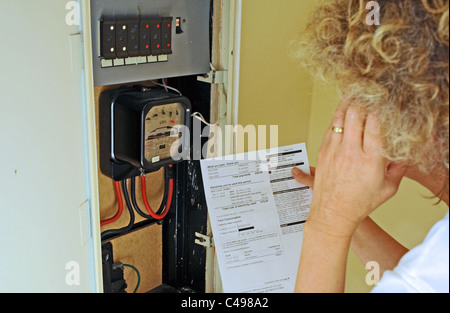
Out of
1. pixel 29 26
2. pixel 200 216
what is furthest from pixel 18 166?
pixel 200 216

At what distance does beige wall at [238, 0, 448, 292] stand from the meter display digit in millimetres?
207

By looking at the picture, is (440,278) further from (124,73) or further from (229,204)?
(124,73)

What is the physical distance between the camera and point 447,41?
0.72 meters

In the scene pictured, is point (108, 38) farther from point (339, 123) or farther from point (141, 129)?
point (339, 123)

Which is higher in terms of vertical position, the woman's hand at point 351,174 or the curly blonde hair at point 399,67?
the curly blonde hair at point 399,67

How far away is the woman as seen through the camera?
2.44 feet

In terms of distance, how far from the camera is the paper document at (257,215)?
4.30 feet

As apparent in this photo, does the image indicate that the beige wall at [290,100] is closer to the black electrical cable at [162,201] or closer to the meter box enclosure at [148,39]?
the meter box enclosure at [148,39]

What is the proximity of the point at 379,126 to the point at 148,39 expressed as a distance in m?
0.66

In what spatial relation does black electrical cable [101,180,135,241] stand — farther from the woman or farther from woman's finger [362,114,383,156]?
woman's finger [362,114,383,156]

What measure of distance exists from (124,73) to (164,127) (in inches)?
7.5

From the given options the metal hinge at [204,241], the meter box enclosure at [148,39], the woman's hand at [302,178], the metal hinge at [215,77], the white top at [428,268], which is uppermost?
the meter box enclosure at [148,39]

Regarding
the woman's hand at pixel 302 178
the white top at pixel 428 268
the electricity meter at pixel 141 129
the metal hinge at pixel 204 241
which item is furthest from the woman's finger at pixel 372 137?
the metal hinge at pixel 204 241

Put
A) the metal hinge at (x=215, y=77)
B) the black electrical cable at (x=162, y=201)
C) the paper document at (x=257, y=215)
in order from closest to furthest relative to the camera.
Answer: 1. the paper document at (x=257, y=215)
2. the metal hinge at (x=215, y=77)
3. the black electrical cable at (x=162, y=201)
